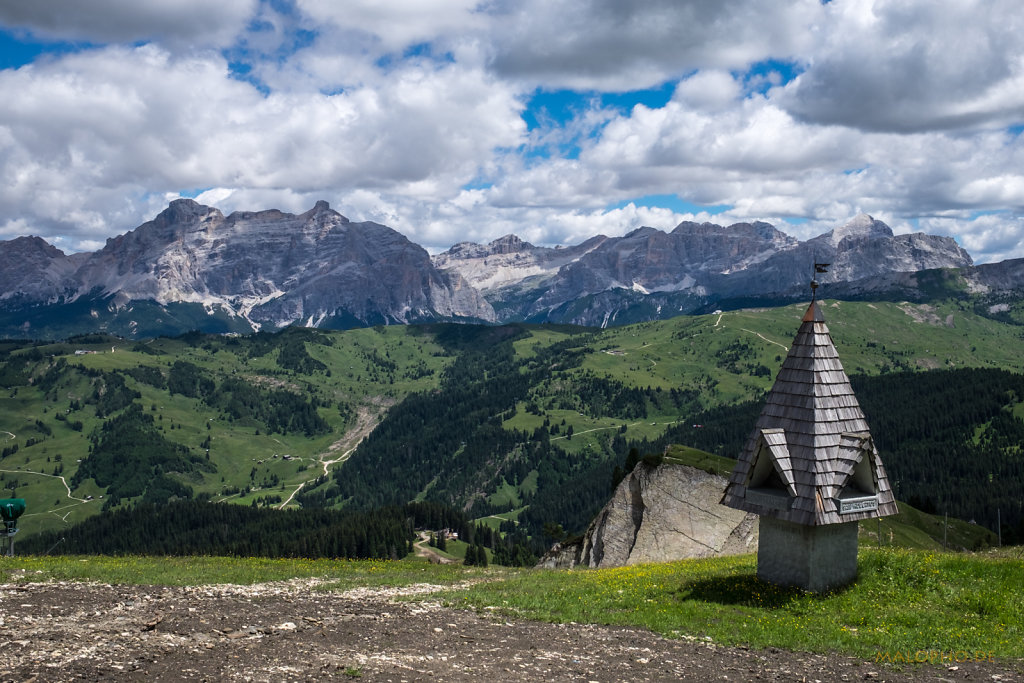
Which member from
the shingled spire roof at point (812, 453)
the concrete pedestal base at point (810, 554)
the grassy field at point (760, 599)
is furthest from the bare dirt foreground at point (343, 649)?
the shingled spire roof at point (812, 453)

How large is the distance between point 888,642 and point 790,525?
636 cm

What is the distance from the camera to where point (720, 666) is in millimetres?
24094

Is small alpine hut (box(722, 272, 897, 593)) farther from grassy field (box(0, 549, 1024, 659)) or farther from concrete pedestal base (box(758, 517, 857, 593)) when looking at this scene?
grassy field (box(0, 549, 1024, 659))

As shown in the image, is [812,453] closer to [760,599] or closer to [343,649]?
[760,599]

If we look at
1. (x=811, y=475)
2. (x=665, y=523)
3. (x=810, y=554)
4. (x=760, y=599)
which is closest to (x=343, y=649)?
(x=760, y=599)

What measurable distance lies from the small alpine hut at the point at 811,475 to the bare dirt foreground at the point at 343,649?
21.7 feet

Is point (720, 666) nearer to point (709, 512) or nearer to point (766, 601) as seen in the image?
point (766, 601)

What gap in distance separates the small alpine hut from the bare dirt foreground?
6.60 m

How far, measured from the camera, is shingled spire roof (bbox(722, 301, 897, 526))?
30.7 metres

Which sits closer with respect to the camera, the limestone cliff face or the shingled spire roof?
the shingled spire roof

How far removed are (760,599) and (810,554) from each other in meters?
2.76

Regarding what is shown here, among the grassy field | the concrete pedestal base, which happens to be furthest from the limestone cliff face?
the concrete pedestal base

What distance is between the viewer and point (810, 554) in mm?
31078

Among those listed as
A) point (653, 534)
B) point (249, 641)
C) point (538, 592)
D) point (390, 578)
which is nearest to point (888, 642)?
point (538, 592)
